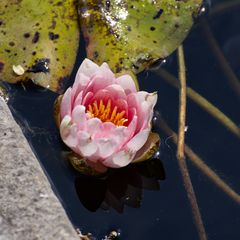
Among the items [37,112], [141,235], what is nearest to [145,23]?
[37,112]

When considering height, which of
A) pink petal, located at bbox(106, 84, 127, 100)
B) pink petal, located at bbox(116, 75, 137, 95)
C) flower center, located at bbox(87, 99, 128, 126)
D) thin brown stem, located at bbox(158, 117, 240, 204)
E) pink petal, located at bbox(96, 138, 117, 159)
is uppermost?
pink petal, located at bbox(116, 75, 137, 95)

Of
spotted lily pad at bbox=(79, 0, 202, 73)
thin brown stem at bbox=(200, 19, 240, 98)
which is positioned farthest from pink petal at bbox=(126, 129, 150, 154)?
thin brown stem at bbox=(200, 19, 240, 98)

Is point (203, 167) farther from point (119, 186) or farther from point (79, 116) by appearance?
point (79, 116)

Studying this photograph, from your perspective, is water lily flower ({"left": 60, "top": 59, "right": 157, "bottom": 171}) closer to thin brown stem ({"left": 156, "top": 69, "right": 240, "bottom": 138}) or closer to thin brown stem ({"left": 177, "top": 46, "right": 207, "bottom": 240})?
thin brown stem ({"left": 177, "top": 46, "right": 207, "bottom": 240})

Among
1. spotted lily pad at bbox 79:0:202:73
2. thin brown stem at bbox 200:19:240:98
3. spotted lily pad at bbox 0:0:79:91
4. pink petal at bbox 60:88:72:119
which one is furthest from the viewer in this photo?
thin brown stem at bbox 200:19:240:98

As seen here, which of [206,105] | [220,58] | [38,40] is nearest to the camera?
[38,40]

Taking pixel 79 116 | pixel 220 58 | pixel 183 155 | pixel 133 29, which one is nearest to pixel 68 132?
pixel 79 116

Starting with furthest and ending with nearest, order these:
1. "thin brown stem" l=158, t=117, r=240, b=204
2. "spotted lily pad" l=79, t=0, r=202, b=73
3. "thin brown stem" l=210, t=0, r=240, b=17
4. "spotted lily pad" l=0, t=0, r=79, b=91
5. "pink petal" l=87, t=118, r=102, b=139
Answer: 1. "thin brown stem" l=210, t=0, r=240, b=17
2. "spotted lily pad" l=79, t=0, r=202, b=73
3. "spotted lily pad" l=0, t=0, r=79, b=91
4. "thin brown stem" l=158, t=117, r=240, b=204
5. "pink petal" l=87, t=118, r=102, b=139
